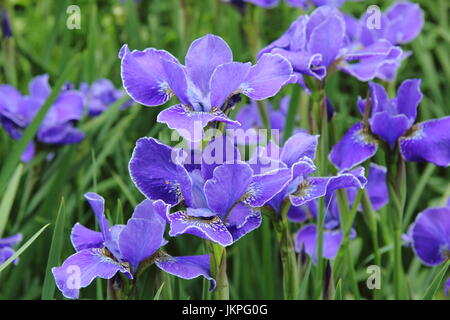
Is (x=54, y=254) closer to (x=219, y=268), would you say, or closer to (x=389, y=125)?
(x=219, y=268)

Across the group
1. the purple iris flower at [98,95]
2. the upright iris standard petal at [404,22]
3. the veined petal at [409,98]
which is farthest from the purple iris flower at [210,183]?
the purple iris flower at [98,95]

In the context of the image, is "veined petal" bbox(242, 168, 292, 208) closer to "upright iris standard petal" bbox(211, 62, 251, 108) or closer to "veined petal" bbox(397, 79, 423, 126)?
"upright iris standard petal" bbox(211, 62, 251, 108)

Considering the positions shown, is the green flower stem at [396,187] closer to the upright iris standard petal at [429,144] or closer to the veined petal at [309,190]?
the upright iris standard petal at [429,144]

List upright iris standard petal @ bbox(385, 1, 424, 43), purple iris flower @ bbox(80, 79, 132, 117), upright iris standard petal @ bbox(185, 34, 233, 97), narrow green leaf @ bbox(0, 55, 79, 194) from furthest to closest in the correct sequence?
purple iris flower @ bbox(80, 79, 132, 117), upright iris standard petal @ bbox(385, 1, 424, 43), narrow green leaf @ bbox(0, 55, 79, 194), upright iris standard petal @ bbox(185, 34, 233, 97)

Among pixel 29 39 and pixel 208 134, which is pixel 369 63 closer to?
pixel 208 134

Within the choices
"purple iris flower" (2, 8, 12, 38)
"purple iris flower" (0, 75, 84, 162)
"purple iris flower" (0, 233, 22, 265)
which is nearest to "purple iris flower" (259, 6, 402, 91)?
"purple iris flower" (0, 233, 22, 265)

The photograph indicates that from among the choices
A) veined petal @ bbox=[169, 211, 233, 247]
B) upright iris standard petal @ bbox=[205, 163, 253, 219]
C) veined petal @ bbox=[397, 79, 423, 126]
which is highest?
veined petal @ bbox=[397, 79, 423, 126]
